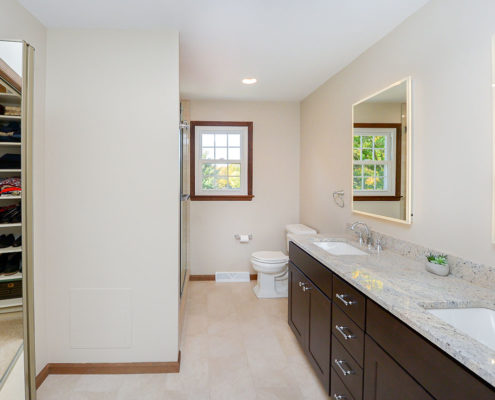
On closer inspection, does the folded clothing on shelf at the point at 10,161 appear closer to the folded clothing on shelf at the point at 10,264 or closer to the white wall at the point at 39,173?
the folded clothing on shelf at the point at 10,264

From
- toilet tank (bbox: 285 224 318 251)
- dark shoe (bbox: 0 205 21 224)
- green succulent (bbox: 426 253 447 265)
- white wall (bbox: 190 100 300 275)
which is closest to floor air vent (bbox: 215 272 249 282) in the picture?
white wall (bbox: 190 100 300 275)

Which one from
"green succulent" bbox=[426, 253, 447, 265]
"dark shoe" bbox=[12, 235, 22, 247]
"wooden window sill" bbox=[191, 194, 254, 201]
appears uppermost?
"wooden window sill" bbox=[191, 194, 254, 201]

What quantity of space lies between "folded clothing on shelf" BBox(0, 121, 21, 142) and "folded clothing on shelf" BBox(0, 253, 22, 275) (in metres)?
0.45

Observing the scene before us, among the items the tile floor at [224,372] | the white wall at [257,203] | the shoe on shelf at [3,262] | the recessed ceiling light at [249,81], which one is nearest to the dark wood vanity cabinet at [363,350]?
the tile floor at [224,372]

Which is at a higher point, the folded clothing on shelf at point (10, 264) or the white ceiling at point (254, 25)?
the white ceiling at point (254, 25)

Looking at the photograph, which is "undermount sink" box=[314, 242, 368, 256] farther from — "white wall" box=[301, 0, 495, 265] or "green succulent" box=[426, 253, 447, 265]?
"green succulent" box=[426, 253, 447, 265]

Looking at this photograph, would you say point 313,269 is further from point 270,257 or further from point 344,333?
point 270,257

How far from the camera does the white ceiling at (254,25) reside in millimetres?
1933

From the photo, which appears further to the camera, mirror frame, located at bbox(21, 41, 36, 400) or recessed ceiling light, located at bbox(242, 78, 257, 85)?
recessed ceiling light, located at bbox(242, 78, 257, 85)

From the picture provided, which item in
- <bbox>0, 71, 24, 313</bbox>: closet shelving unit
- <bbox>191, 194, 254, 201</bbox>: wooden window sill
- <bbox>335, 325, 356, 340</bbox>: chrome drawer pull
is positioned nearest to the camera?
<bbox>0, 71, 24, 313</bbox>: closet shelving unit

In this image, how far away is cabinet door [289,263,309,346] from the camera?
2.34 m

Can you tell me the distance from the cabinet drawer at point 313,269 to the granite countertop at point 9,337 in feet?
5.02

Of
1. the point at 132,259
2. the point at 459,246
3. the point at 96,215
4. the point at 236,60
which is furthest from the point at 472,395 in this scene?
the point at 236,60

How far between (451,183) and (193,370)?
2075 millimetres
